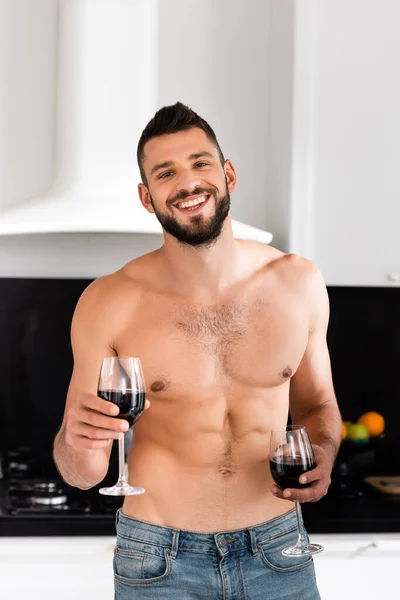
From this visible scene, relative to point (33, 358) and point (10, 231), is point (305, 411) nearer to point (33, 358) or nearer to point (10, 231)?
point (10, 231)

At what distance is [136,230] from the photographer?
8.46 feet

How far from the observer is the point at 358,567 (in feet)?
8.55

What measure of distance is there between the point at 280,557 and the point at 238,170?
1576mm

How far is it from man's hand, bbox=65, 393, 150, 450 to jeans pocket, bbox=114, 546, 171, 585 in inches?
14.3

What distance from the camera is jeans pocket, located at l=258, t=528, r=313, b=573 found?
73.0 inches

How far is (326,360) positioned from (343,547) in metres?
0.76

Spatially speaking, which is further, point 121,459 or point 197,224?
point 197,224

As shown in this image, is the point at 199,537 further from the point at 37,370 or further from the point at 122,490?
the point at 37,370

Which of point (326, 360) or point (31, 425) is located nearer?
point (326, 360)

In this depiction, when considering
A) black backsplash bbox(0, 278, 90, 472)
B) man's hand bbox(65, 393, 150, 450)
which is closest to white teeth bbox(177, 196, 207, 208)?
man's hand bbox(65, 393, 150, 450)

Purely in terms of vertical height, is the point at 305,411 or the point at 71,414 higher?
the point at 71,414

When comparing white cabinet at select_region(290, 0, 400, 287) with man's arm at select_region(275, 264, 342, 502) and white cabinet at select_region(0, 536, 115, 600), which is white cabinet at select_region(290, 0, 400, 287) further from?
white cabinet at select_region(0, 536, 115, 600)

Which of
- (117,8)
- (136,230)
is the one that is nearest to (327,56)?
(117,8)

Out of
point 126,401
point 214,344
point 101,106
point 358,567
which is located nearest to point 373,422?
point 358,567
